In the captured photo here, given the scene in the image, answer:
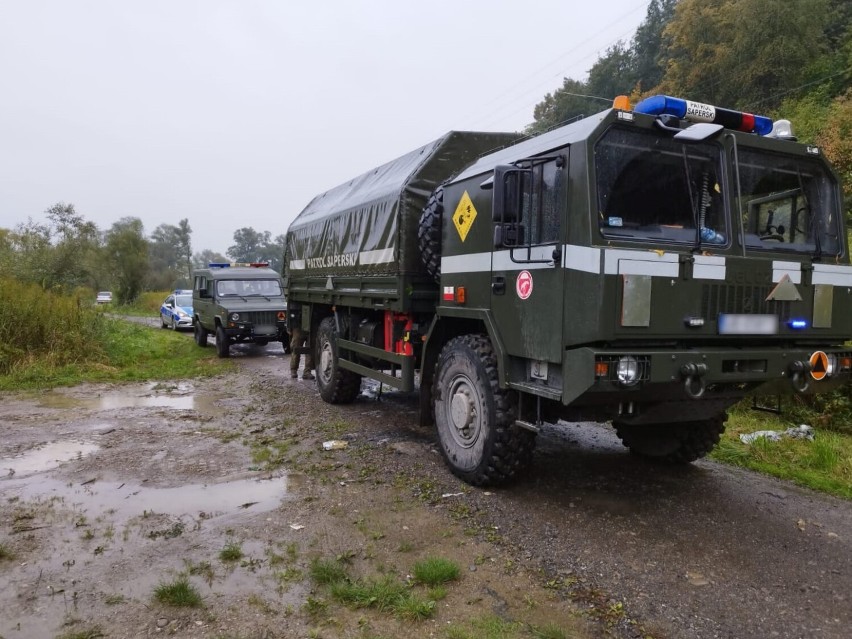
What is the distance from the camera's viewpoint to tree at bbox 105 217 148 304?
39.0 m

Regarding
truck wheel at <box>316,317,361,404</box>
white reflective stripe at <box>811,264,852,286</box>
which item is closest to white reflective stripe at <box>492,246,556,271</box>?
white reflective stripe at <box>811,264,852,286</box>

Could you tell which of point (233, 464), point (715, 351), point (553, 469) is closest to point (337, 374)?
point (233, 464)

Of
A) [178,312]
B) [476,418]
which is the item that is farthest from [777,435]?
[178,312]

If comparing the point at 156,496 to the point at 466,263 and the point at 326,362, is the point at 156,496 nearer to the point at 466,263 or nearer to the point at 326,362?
the point at 466,263

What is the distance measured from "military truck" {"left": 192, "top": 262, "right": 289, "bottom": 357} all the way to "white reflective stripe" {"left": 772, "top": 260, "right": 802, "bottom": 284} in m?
10.7

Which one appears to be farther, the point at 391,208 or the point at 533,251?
the point at 391,208

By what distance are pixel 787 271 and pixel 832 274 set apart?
461mm

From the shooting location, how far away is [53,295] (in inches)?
489

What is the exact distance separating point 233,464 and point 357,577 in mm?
2689

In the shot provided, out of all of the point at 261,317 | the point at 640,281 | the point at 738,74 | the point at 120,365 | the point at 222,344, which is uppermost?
the point at 738,74

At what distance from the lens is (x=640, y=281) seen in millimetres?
3775

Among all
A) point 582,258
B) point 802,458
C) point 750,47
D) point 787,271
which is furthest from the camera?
point 750,47

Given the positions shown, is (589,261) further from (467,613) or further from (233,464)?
(233,464)

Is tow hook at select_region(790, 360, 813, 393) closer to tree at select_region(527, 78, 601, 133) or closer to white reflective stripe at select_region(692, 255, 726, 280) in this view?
white reflective stripe at select_region(692, 255, 726, 280)
